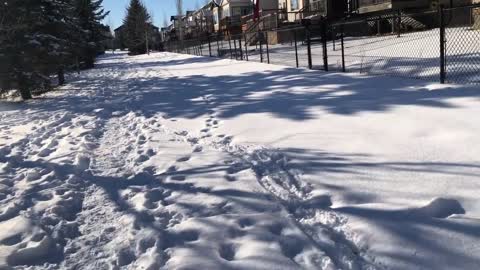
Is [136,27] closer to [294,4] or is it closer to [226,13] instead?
[226,13]

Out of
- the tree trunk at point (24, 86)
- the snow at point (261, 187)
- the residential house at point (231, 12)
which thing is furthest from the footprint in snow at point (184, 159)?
the residential house at point (231, 12)

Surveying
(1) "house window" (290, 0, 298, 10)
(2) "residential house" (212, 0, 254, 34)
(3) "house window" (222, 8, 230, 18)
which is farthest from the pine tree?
(3) "house window" (222, 8, 230, 18)

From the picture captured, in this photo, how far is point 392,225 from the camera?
3629mm

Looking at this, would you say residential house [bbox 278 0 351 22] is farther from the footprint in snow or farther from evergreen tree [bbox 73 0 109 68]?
the footprint in snow

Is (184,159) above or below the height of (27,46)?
below

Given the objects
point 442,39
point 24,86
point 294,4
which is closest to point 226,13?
point 294,4

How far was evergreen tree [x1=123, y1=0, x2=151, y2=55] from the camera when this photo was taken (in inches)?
2867

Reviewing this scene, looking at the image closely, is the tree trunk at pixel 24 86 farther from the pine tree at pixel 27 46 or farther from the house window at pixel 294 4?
the house window at pixel 294 4

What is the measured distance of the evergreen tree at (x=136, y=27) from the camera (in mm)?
72812

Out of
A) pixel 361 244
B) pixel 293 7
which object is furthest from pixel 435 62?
pixel 293 7

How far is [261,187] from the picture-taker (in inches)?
188

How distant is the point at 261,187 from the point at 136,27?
2999 inches

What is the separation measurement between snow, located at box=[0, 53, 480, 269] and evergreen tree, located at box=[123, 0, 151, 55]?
6592 cm

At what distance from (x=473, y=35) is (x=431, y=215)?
14.9 metres
